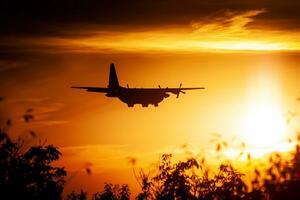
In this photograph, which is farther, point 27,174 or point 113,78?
point 113,78

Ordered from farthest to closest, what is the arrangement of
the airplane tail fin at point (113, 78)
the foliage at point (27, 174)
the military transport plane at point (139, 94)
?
1. the airplane tail fin at point (113, 78)
2. the military transport plane at point (139, 94)
3. the foliage at point (27, 174)

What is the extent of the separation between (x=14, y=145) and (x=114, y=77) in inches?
3786

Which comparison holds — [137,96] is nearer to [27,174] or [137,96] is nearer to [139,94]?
[139,94]

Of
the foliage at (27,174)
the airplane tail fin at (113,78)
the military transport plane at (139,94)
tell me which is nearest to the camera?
the foliage at (27,174)

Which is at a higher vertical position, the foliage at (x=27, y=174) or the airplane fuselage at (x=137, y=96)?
the airplane fuselage at (x=137, y=96)

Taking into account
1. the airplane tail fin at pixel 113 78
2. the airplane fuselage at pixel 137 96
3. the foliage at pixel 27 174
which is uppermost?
the airplane tail fin at pixel 113 78

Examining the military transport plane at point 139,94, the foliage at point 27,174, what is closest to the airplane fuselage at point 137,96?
the military transport plane at point 139,94

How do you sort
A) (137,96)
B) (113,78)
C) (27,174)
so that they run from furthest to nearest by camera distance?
(113,78), (137,96), (27,174)

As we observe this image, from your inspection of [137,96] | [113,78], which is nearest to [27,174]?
[137,96]

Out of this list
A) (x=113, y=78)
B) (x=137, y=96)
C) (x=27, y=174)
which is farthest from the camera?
(x=113, y=78)

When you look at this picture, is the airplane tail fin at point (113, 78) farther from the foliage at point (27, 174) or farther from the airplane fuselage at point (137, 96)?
the foliage at point (27, 174)

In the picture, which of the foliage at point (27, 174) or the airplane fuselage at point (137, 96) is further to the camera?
the airplane fuselage at point (137, 96)

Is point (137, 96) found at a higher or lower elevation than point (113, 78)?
lower

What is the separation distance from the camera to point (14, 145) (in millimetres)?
43188
